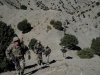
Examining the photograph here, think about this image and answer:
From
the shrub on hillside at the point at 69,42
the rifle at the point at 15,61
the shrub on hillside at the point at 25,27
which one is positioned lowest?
the rifle at the point at 15,61

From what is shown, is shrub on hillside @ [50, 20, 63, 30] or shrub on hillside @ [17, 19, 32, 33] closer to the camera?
shrub on hillside @ [50, 20, 63, 30]

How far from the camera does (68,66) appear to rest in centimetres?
1186

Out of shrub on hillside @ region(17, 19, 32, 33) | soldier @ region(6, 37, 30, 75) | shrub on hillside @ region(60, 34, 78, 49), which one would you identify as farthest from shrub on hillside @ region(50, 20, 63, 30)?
soldier @ region(6, 37, 30, 75)

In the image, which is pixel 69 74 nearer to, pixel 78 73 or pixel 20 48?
pixel 78 73

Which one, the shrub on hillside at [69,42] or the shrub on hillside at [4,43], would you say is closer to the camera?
the shrub on hillside at [4,43]

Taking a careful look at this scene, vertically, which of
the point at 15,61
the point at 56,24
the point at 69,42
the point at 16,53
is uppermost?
the point at 56,24

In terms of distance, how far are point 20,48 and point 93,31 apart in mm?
46818

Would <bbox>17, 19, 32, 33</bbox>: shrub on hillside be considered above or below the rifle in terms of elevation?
above

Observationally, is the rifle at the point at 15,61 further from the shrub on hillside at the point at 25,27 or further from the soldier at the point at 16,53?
the shrub on hillside at the point at 25,27

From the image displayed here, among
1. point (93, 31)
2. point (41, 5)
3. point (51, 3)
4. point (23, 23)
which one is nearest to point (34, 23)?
point (23, 23)

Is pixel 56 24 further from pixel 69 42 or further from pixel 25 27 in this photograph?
pixel 69 42

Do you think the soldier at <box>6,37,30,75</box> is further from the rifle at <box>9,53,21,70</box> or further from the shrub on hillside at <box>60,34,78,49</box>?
the shrub on hillside at <box>60,34,78,49</box>

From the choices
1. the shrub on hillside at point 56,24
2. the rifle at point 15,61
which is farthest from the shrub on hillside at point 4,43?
the shrub on hillside at point 56,24

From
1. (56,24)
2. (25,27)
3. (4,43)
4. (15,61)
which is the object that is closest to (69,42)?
(56,24)
